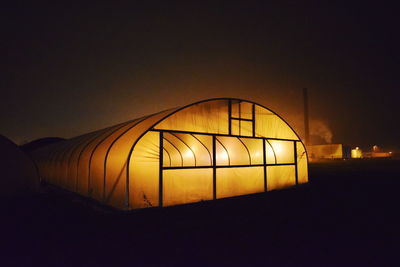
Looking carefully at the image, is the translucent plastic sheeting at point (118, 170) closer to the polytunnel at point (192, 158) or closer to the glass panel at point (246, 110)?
the polytunnel at point (192, 158)

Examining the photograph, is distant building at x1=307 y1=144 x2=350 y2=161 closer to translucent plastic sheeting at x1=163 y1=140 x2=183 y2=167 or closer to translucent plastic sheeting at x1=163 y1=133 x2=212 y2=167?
translucent plastic sheeting at x1=163 y1=133 x2=212 y2=167

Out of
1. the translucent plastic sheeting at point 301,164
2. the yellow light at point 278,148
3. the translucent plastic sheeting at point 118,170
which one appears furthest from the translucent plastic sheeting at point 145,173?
the translucent plastic sheeting at point 301,164

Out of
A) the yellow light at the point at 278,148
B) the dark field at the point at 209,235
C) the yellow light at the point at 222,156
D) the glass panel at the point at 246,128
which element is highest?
the glass panel at the point at 246,128

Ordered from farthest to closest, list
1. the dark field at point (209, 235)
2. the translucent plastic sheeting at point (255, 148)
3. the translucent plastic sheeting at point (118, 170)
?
the translucent plastic sheeting at point (255, 148)
the translucent plastic sheeting at point (118, 170)
the dark field at point (209, 235)

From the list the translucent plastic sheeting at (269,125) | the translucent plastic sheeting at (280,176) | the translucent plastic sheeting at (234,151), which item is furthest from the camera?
the translucent plastic sheeting at (280,176)

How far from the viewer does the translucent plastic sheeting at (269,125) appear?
11.7 m

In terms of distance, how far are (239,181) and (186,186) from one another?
2.69 m

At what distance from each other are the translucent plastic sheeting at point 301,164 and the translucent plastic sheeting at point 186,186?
5700 mm

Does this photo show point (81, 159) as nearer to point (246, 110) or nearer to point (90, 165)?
point (90, 165)

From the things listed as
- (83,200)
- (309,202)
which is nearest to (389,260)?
(309,202)

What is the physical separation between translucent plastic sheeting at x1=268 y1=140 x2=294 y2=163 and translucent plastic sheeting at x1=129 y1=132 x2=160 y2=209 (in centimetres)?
606

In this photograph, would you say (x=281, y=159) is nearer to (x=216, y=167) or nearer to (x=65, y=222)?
(x=216, y=167)

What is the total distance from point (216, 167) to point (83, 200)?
5283mm

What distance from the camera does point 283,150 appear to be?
1267 cm
